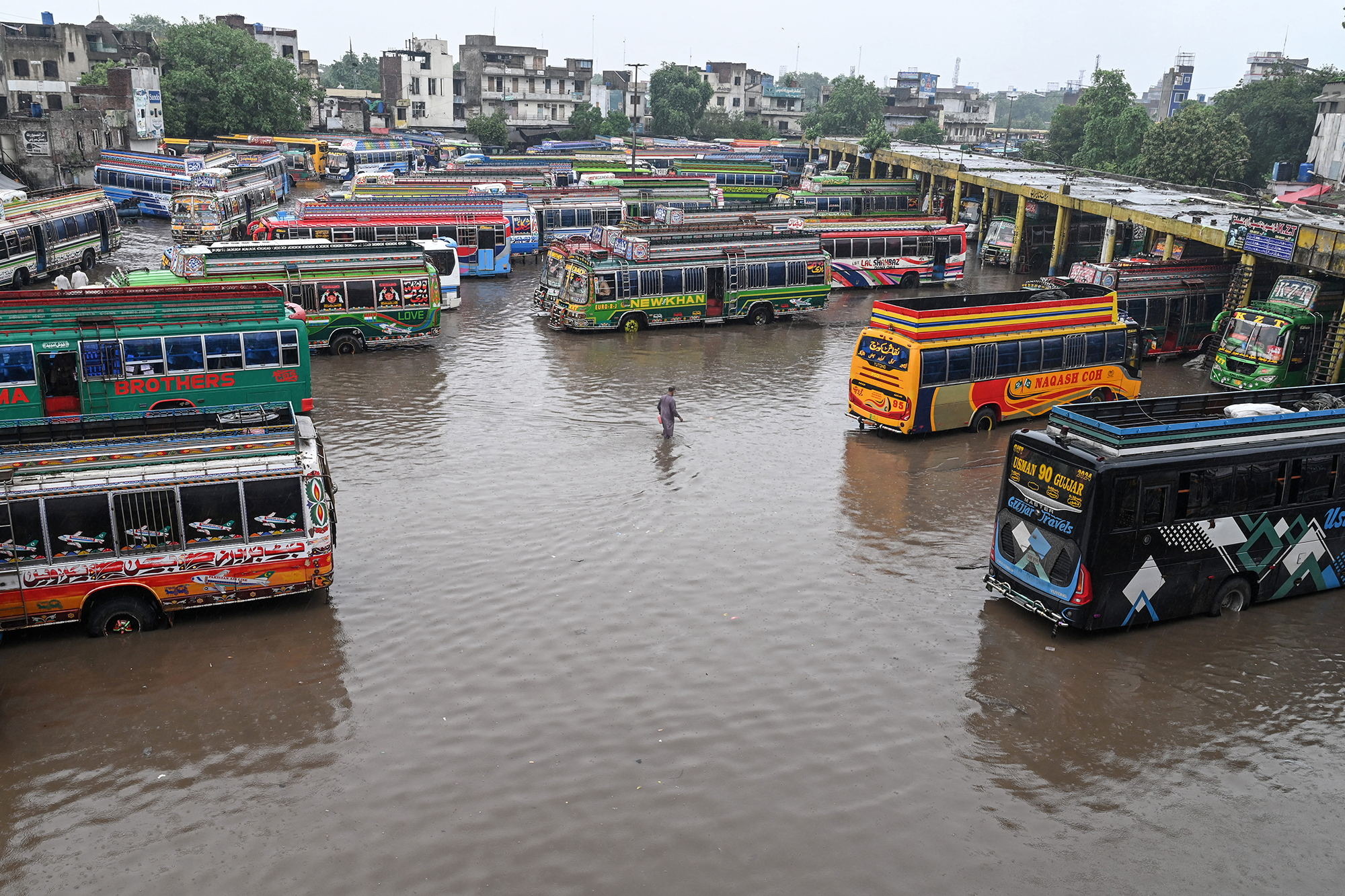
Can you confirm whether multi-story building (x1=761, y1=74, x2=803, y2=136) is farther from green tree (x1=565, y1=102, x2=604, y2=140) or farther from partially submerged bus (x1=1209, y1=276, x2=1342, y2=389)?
partially submerged bus (x1=1209, y1=276, x2=1342, y2=389)

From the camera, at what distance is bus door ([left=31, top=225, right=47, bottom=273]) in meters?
33.5

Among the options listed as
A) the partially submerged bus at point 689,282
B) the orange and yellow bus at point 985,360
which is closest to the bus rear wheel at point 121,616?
the orange and yellow bus at point 985,360

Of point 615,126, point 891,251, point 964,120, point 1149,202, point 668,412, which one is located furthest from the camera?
point 964,120

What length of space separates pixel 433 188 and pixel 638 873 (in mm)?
42351

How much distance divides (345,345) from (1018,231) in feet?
103

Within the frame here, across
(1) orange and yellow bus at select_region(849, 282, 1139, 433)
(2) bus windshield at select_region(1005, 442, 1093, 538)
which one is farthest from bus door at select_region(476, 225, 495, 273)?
(2) bus windshield at select_region(1005, 442, 1093, 538)

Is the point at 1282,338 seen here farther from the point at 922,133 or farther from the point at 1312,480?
the point at 922,133

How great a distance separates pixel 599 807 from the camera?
29.3 feet

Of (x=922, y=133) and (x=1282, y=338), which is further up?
(x=922, y=133)

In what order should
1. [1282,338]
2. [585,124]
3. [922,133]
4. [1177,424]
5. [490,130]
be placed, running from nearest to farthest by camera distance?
[1177,424]
[1282,338]
[490,130]
[585,124]
[922,133]

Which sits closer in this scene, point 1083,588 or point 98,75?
point 1083,588

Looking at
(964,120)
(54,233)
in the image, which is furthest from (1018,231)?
(964,120)

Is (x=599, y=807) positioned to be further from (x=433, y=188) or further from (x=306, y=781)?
(x=433, y=188)

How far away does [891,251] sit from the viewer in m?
38.4
